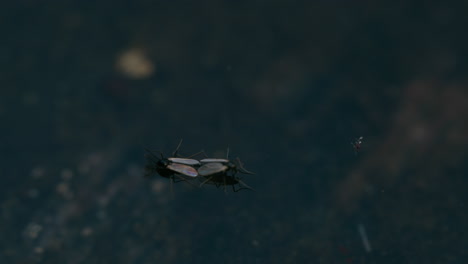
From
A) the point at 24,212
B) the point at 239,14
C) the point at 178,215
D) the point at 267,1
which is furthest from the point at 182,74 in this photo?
the point at 24,212

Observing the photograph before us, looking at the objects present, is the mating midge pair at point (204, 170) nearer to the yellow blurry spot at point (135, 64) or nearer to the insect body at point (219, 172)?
the insect body at point (219, 172)

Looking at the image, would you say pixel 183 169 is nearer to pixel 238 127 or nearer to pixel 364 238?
pixel 238 127

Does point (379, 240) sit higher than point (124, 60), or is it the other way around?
point (124, 60)

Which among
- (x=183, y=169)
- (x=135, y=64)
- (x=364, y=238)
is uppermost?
(x=135, y=64)

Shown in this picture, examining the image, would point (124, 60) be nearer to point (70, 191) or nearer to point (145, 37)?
point (145, 37)

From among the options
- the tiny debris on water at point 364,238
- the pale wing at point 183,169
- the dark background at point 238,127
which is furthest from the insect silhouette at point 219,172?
the tiny debris on water at point 364,238

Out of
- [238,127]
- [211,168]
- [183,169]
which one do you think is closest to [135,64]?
[238,127]

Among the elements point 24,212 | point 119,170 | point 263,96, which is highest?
point 263,96
